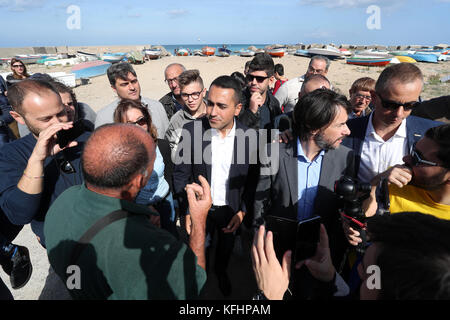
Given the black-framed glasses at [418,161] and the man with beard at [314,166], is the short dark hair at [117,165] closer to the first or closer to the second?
the man with beard at [314,166]

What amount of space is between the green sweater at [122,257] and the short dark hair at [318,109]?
1.59 m

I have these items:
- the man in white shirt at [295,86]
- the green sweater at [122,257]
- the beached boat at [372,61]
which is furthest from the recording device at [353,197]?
the beached boat at [372,61]

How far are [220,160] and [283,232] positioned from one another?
1303 mm

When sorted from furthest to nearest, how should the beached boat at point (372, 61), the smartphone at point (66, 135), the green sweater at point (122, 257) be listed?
1. the beached boat at point (372, 61)
2. the smartphone at point (66, 135)
3. the green sweater at point (122, 257)

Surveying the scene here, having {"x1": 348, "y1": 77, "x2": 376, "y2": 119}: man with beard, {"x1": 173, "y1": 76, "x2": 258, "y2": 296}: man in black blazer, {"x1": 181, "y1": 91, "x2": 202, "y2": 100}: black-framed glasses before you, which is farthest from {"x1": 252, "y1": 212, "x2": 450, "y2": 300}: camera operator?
{"x1": 348, "y1": 77, "x2": 376, "y2": 119}: man with beard

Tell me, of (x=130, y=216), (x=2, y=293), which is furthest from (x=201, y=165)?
(x=2, y=293)

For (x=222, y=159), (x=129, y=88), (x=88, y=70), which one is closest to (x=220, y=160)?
(x=222, y=159)

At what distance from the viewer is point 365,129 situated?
92.8 inches

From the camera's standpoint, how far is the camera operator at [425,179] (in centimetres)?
145

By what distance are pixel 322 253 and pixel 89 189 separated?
153cm

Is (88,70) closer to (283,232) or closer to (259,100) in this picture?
(259,100)

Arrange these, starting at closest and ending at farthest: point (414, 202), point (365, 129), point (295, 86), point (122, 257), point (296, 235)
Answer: point (122, 257) → point (296, 235) → point (414, 202) → point (365, 129) → point (295, 86)

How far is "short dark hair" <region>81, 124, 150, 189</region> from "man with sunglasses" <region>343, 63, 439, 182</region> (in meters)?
2.24

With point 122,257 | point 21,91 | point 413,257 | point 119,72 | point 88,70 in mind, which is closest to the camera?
point 413,257
